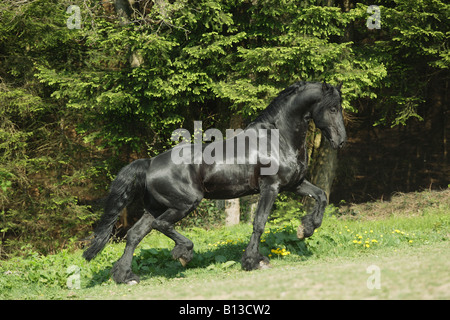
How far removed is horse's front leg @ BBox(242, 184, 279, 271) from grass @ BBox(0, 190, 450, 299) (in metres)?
0.19

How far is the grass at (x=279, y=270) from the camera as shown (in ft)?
15.5

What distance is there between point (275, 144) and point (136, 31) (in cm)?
798

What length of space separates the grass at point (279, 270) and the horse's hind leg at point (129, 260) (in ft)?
0.45

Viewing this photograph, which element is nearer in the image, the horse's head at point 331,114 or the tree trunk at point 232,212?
the horse's head at point 331,114

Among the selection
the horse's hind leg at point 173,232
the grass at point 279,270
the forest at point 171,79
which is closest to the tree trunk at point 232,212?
the forest at point 171,79

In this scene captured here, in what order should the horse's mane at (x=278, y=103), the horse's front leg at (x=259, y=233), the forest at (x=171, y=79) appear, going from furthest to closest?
1. the forest at (x=171, y=79)
2. the horse's mane at (x=278, y=103)
3. the horse's front leg at (x=259, y=233)

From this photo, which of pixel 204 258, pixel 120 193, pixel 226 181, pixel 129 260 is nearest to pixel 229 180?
pixel 226 181

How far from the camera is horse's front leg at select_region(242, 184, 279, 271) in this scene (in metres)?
6.88

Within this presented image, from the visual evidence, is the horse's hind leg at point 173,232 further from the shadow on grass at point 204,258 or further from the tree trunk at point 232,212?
the tree trunk at point 232,212

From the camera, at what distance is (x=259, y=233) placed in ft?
23.0

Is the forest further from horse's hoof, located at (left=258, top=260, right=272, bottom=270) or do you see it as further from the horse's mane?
horse's hoof, located at (left=258, top=260, right=272, bottom=270)

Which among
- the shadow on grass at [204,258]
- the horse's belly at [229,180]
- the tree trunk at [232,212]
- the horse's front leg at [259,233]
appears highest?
the horse's belly at [229,180]

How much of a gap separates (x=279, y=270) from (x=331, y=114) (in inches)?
89.7

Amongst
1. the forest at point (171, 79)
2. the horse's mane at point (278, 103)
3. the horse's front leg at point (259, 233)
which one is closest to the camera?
the horse's front leg at point (259, 233)
